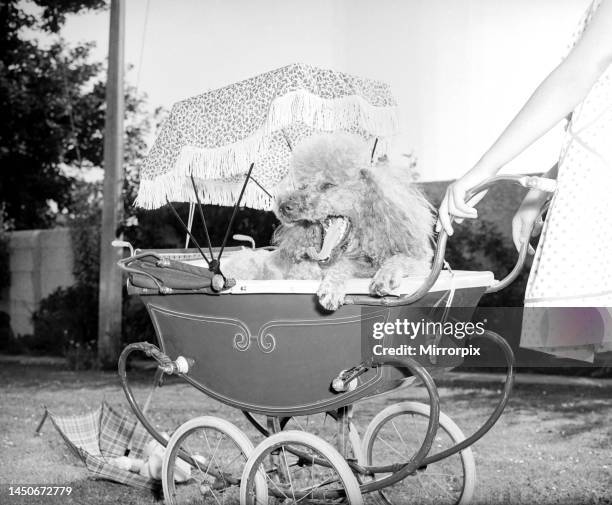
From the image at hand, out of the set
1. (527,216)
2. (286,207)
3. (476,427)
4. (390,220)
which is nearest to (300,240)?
(286,207)

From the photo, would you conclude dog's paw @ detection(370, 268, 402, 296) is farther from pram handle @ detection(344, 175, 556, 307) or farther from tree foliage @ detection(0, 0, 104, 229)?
tree foliage @ detection(0, 0, 104, 229)

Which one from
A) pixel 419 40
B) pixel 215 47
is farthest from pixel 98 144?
pixel 419 40

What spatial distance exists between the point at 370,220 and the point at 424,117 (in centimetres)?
351

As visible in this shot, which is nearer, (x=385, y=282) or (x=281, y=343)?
(x=385, y=282)

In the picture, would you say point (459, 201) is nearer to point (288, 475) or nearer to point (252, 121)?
point (252, 121)

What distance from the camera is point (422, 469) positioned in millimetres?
2846

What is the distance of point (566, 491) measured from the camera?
3.28 metres

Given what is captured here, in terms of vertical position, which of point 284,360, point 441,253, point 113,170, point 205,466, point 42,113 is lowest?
point 205,466

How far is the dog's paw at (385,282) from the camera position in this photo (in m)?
2.13

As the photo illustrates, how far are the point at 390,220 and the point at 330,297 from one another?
0.38 m

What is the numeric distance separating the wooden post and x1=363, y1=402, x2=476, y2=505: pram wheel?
435cm

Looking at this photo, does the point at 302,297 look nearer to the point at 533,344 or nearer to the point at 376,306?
the point at 376,306

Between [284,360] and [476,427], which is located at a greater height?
[284,360]

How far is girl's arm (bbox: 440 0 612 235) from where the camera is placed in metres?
1.44
